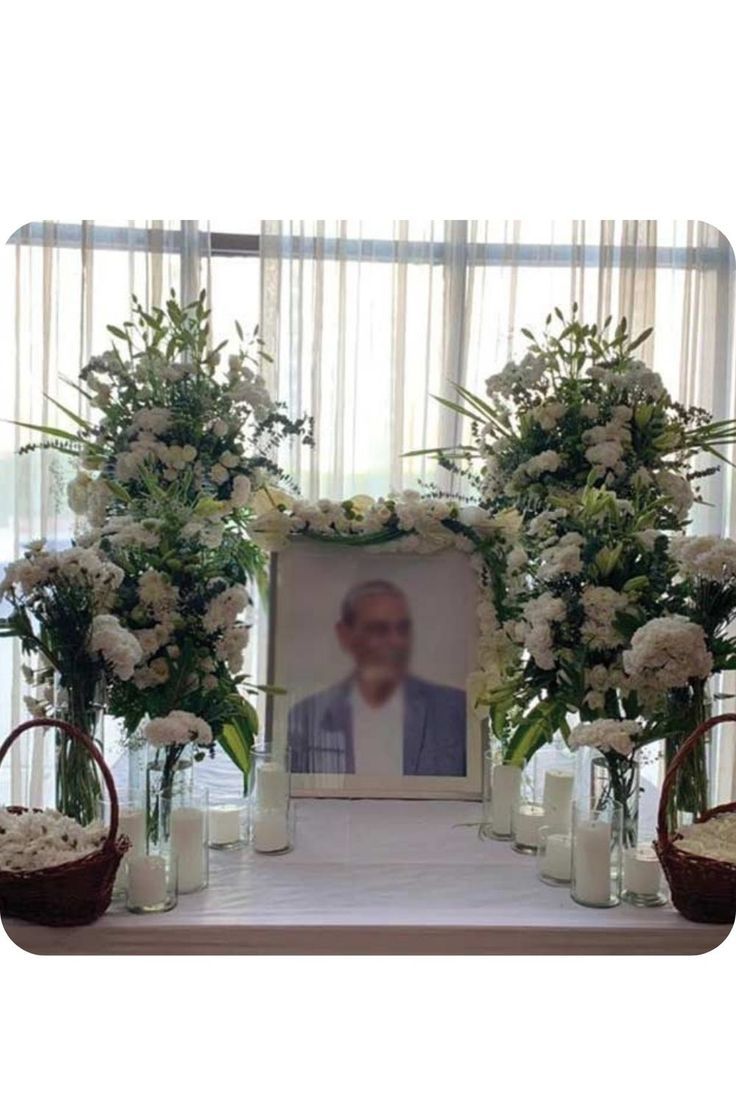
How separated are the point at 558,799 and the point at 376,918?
1.68 ft

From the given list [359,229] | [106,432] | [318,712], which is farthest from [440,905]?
[359,229]

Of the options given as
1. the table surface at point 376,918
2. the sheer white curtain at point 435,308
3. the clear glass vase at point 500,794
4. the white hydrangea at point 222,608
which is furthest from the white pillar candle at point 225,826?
the sheer white curtain at point 435,308

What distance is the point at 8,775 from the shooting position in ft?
11.2

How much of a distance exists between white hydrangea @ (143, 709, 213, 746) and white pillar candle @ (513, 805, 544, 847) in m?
0.70

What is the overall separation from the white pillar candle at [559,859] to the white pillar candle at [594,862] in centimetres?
9

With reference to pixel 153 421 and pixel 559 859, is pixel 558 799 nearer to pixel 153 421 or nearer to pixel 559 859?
pixel 559 859

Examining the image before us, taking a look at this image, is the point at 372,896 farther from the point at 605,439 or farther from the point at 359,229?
the point at 359,229

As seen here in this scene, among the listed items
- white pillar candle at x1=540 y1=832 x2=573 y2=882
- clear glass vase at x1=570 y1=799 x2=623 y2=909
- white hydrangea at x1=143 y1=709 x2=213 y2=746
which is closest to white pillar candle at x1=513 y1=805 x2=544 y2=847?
white pillar candle at x1=540 y1=832 x2=573 y2=882

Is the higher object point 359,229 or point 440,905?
point 359,229

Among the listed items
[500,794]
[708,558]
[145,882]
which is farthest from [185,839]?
[708,558]

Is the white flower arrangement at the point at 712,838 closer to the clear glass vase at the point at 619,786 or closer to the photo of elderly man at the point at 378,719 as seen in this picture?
the clear glass vase at the point at 619,786

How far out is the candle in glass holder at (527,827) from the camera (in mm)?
2082

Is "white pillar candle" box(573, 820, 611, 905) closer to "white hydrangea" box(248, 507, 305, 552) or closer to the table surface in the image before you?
the table surface

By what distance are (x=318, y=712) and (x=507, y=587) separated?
1.71ft
